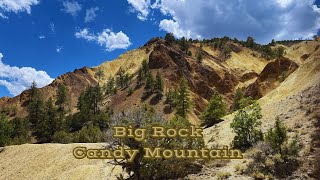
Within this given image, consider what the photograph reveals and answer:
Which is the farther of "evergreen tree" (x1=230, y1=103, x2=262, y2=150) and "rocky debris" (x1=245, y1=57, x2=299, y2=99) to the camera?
"rocky debris" (x1=245, y1=57, x2=299, y2=99)

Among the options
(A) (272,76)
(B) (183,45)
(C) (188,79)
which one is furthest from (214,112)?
(B) (183,45)

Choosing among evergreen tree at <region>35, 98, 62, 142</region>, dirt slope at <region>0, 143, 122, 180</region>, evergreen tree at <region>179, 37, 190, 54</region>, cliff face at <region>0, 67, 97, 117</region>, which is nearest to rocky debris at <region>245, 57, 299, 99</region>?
evergreen tree at <region>35, 98, 62, 142</region>

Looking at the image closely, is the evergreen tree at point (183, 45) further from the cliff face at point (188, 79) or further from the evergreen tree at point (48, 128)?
the evergreen tree at point (48, 128)

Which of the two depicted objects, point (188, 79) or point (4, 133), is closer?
point (4, 133)

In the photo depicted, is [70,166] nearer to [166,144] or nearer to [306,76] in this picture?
[166,144]

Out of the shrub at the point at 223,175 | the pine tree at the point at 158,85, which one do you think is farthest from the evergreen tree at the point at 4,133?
the pine tree at the point at 158,85

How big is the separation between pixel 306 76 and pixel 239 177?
3781 cm

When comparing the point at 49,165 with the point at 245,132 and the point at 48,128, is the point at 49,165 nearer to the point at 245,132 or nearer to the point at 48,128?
the point at 245,132

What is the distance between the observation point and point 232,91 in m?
158

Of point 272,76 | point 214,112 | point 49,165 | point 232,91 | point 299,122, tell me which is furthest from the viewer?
point 232,91

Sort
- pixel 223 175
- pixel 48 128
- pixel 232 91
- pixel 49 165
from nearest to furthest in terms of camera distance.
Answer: pixel 223 175, pixel 49 165, pixel 48 128, pixel 232 91

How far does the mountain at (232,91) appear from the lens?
32.9 meters

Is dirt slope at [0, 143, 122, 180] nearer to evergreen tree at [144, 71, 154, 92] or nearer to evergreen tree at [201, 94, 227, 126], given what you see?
evergreen tree at [201, 94, 227, 126]

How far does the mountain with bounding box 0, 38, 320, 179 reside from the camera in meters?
32.9
